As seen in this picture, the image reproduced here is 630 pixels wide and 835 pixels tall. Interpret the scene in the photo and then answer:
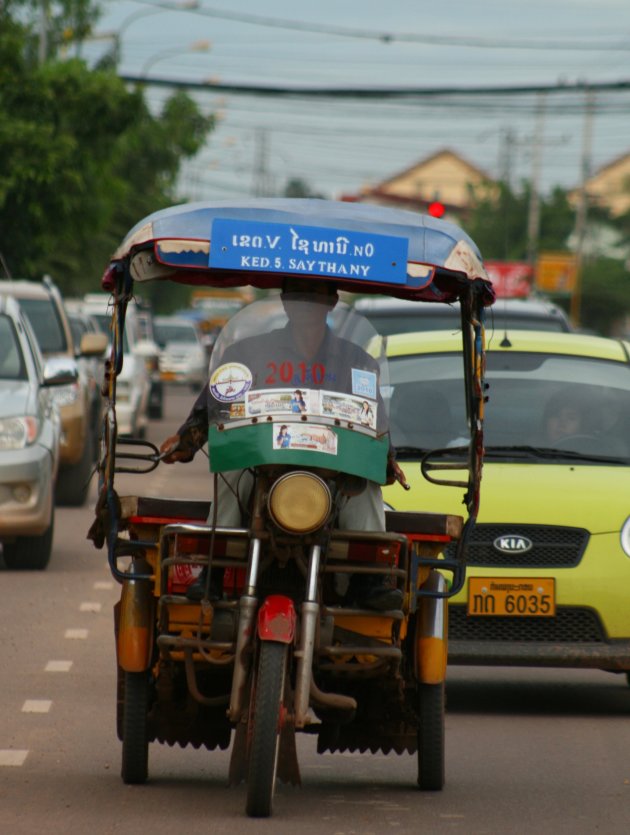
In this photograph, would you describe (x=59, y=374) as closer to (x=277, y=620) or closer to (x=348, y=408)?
(x=348, y=408)

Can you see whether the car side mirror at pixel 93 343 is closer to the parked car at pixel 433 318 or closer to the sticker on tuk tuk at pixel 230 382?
the parked car at pixel 433 318

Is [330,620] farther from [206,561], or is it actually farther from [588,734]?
[588,734]

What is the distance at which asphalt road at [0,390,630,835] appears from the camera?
6.44 meters

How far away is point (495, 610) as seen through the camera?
8.65 meters

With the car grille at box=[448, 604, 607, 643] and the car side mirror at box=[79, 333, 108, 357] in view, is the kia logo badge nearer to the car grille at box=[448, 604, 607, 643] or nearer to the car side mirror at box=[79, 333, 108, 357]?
the car grille at box=[448, 604, 607, 643]

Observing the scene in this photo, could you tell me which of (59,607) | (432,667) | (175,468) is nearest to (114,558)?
(432,667)

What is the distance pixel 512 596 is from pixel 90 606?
4.20 meters

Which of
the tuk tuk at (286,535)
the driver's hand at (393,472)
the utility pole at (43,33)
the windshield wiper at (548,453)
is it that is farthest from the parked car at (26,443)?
the utility pole at (43,33)

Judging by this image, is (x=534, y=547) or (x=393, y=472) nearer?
(x=393, y=472)

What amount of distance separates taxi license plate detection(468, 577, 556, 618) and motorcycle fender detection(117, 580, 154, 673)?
7.36ft

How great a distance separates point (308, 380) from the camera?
21.5 ft

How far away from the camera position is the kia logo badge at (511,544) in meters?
8.69

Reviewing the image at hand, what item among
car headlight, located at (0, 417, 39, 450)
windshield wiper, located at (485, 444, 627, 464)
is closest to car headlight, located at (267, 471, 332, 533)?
windshield wiper, located at (485, 444, 627, 464)

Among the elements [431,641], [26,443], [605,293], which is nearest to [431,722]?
[431,641]
